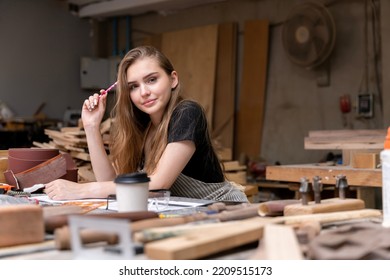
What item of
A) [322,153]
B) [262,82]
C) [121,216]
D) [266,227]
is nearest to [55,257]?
[121,216]

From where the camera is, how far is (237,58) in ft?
23.7

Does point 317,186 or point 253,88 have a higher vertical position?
point 253,88

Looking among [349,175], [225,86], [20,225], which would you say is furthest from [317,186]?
[225,86]

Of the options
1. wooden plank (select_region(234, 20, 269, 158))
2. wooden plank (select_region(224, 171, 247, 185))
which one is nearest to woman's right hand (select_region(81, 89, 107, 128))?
wooden plank (select_region(224, 171, 247, 185))

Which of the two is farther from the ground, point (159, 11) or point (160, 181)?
point (159, 11)

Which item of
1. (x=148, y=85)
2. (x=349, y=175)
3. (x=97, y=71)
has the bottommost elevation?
(x=349, y=175)

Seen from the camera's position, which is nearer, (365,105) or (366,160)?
(366,160)

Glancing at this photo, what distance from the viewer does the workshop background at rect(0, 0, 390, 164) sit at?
6098mm

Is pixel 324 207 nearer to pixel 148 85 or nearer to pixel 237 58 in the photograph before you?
pixel 148 85

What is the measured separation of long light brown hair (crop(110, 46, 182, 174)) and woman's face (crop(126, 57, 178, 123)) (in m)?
0.04

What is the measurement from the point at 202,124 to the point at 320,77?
416 centimetres

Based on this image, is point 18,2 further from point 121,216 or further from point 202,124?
point 121,216

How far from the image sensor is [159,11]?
8047 mm

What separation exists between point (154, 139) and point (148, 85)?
0.26 meters
